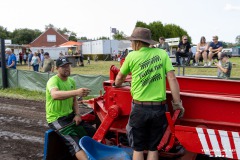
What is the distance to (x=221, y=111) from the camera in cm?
347

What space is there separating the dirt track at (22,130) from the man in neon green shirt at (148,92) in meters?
2.43

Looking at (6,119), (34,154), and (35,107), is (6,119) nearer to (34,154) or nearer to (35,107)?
(35,107)

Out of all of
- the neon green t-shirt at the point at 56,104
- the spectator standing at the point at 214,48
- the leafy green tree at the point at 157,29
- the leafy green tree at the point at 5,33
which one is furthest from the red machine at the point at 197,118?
the leafy green tree at the point at 5,33

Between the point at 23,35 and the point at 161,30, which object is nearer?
the point at 161,30

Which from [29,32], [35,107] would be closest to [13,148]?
[35,107]

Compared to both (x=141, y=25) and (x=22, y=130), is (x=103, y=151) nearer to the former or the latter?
(x=22, y=130)

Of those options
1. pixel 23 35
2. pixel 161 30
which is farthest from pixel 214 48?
pixel 23 35

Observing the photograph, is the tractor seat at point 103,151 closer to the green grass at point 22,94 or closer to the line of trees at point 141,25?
the green grass at point 22,94

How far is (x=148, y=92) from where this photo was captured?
3520 mm

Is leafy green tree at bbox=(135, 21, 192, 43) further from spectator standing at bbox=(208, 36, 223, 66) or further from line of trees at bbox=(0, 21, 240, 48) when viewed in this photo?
spectator standing at bbox=(208, 36, 223, 66)

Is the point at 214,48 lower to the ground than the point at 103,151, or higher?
higher

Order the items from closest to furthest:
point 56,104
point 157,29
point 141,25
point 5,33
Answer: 1. point 56,104
2. point 141,25
3. point 157,29
4. point 5,33

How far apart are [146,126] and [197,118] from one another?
596 millimetres

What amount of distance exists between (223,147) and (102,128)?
1.59 m
